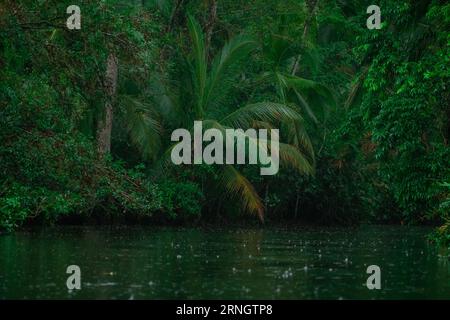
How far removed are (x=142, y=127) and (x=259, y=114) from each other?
4.03 m

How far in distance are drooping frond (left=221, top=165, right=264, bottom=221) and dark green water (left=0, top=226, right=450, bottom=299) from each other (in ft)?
19.6

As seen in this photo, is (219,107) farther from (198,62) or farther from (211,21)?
(211,21)

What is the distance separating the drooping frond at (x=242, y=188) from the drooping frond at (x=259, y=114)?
1.54 m

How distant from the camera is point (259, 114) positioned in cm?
3375

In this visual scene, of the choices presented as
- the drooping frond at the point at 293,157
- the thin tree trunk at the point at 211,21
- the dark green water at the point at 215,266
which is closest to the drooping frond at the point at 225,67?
the thin tree trunk at the point at 211,21

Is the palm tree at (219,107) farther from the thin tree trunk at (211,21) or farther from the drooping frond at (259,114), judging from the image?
the thin tree trunk at (211,21)

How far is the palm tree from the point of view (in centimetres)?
3328

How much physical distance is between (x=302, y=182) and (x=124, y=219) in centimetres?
833

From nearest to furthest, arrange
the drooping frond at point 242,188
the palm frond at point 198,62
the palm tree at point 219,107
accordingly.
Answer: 1. the palm frond at point 198,62
2. the drooping frond at point 242,188
3. the palm tree at point 219,107

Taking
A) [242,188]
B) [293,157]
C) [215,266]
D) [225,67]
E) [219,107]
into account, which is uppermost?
[225,67]

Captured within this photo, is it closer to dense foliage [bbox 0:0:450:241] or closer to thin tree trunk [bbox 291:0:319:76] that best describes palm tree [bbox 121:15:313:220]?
dense foliage [bbox 0:0:450:241]

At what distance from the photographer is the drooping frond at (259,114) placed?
110ft

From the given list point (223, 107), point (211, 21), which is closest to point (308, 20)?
point (211, 21)
